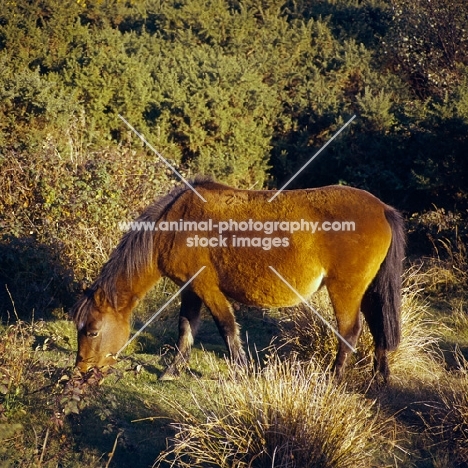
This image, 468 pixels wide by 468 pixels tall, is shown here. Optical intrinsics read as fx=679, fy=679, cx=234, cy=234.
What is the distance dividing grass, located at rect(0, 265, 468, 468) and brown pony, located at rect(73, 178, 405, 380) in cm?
37

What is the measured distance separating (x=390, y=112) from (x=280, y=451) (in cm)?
835

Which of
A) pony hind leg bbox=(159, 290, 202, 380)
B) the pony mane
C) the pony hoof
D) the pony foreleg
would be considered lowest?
the pony hoof

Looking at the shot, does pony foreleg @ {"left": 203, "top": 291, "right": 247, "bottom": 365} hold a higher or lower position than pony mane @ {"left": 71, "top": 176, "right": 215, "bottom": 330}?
lower

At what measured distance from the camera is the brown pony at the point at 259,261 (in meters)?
5.89

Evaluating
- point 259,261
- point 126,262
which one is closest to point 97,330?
point 126,262

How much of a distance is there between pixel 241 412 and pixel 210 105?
Result: 7424mm

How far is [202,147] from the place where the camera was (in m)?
10.9

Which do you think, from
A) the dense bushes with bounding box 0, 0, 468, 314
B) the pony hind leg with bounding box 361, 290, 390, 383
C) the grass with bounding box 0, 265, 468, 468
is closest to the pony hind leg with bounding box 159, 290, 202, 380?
the grass with bounding box 0, 265, 468, 468

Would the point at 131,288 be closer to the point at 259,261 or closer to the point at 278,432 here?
the point at 259,261

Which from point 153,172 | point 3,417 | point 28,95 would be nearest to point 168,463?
point 3,417

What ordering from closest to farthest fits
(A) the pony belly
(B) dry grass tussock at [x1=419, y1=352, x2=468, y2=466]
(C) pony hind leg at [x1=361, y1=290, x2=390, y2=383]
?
1. (B) dry grass tussock at [x1=419, y1=352, x2=468, y2=466]
2. (A) the pony belly
3. (C) pony hind leg at [x1=361, y1=290, x2=390, y2=383]

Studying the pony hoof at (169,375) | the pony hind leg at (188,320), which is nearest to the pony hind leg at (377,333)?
the pony hind leg at (188,320)

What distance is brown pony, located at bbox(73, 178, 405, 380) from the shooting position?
232 inches

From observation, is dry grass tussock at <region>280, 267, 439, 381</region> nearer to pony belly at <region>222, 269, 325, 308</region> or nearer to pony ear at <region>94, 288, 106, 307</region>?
pony belly at <region>222, 269, 325, 308</region>
